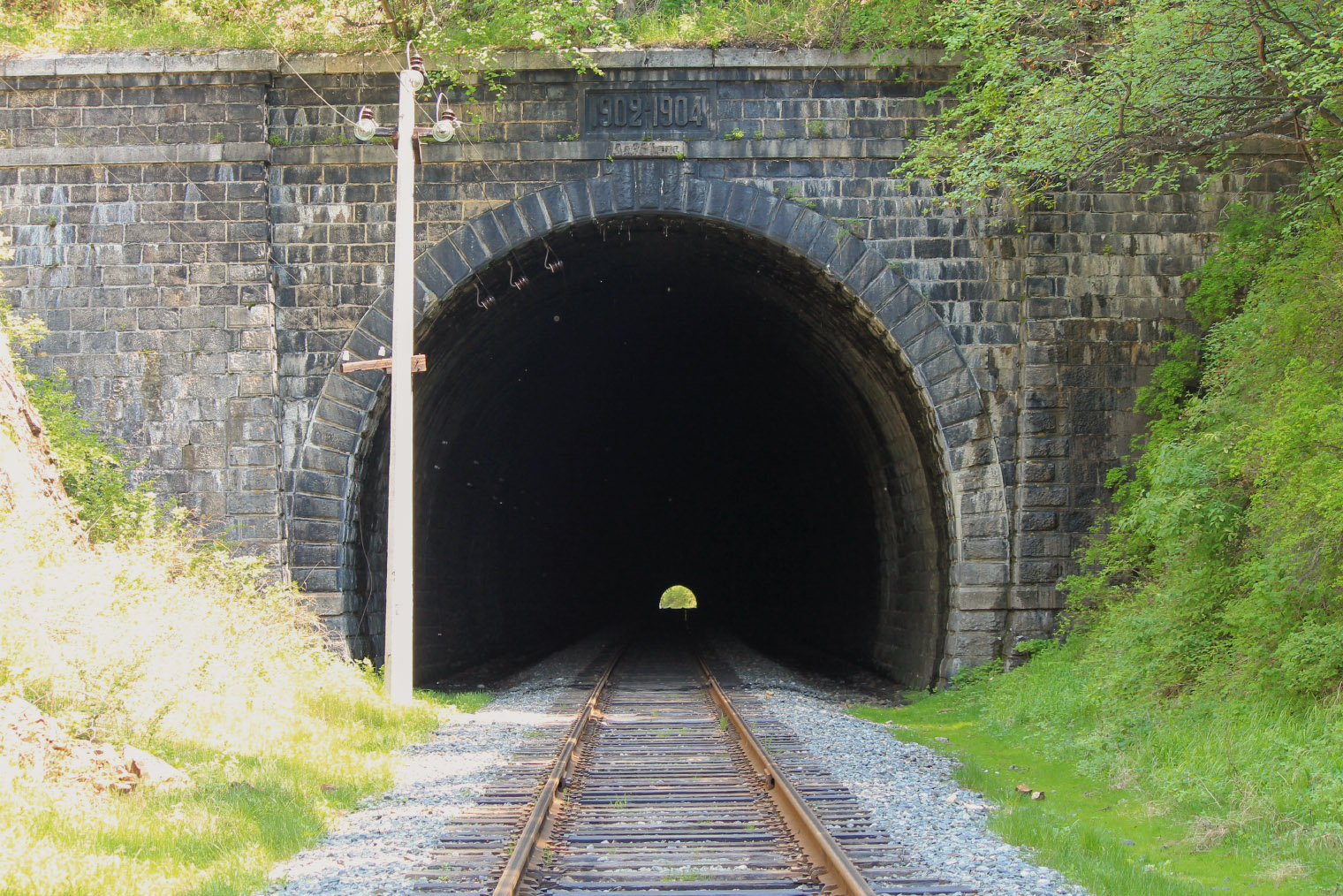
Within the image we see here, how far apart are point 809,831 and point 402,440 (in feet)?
19.9

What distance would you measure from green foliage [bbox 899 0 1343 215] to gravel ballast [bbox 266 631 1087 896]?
16.7 ft

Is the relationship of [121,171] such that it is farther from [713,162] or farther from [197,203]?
[713,162]

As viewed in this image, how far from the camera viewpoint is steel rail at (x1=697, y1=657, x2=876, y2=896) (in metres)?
4.72

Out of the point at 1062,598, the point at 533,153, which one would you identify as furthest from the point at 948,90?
the point at 1062,598

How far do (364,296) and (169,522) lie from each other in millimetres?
2980

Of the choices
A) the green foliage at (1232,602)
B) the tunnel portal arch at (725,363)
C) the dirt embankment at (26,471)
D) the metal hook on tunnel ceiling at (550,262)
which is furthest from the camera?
the metal hook on tunnel ceiling at (550,262)

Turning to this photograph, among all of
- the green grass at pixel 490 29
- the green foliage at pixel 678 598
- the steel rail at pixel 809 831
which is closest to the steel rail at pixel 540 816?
the steel rail at pixel 809 831

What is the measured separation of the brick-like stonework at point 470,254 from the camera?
11547mm

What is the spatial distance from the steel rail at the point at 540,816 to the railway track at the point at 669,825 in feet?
0.04

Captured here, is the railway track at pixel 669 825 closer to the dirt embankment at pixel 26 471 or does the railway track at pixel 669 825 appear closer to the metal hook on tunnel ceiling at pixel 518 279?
the dirt embankment at pixel 26 471

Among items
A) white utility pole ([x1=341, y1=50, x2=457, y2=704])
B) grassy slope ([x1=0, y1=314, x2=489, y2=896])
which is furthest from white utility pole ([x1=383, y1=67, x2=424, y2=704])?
grassy slope ([x1=0, y1=314, x2=489, y2=896])

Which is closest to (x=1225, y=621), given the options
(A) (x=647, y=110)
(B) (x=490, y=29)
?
(A) (x=647, y=110)

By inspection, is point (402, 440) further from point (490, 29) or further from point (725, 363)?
point (725, 363)

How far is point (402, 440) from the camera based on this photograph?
10273 millimetres
